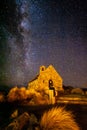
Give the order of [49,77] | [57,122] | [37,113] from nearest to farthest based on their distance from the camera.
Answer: [57,122] → [37,113] → [49,77]

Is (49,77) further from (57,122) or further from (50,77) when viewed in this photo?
(57,122)

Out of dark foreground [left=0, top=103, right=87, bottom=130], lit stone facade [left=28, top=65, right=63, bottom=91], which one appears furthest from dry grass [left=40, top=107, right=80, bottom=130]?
lit stone facade [left=28, top=65, right=63, bottom=91]

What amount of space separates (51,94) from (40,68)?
16.1m

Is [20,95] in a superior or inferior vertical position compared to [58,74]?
inferior

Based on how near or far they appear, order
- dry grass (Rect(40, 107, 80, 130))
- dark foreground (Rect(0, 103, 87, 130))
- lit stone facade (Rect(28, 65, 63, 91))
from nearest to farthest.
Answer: dry grass (Rect(40, 107, 80, 130)) → dark foreground (Rect(0, 103, 87, 130)) → lit stone facade (Rect(28, 65, 63, 91))

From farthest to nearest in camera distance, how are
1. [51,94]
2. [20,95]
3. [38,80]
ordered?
[38,80] < [20,95] < [51,94]

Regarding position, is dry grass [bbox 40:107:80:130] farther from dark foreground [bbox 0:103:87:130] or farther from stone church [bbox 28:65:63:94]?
stone church [bbox 28:65:63:94]

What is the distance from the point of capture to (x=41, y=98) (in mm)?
20359

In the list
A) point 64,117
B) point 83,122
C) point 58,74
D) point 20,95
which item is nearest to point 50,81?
point 58,74

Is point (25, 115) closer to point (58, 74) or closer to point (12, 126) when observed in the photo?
point (12, 126)

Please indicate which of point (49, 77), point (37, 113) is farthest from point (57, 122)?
point (49, 77)

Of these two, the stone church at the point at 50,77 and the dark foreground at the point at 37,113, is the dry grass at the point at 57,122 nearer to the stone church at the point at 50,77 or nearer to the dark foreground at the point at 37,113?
the dark foreground at the point at 37,113

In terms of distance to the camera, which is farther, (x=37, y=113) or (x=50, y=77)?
(x=50, y=77)

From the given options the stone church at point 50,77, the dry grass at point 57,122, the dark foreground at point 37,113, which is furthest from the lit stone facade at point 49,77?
the dry grass at point 57,122
